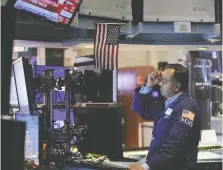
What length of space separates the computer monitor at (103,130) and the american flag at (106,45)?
44cm

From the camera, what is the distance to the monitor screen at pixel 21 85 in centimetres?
286

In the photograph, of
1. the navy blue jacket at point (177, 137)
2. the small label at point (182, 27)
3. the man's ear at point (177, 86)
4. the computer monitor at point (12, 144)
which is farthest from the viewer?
the small label at point (182, 27)

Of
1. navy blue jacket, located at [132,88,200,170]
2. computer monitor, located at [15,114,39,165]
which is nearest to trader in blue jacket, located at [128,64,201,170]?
navy blue jacket, located at [132,88,200,170]

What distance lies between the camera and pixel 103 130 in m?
3.44

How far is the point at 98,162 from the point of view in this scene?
10.8ft

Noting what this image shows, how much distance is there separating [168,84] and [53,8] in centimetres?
124

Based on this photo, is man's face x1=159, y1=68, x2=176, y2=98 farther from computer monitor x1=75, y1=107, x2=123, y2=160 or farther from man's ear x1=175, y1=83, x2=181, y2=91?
computer monitor x1=75, y1=107, x2=123, y2=160

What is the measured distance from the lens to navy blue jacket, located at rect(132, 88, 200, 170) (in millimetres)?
2782

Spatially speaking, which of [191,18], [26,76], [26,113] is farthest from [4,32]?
[191,18]

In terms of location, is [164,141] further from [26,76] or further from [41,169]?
[26,76]

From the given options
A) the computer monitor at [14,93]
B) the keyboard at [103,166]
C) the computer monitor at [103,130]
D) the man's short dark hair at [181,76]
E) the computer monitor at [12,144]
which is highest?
the man's short dark hair at [181,76]

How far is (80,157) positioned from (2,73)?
79.5 inches

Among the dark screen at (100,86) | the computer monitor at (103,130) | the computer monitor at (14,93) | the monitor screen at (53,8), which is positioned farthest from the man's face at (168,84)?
the computer monitor at (14,93)

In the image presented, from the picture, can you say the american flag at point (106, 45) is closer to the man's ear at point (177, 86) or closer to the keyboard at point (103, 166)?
the man's ear at point (177, 86)
